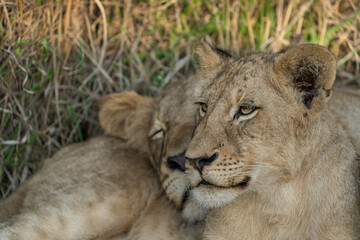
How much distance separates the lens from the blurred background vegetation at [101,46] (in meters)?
3.71

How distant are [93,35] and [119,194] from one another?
1.57m

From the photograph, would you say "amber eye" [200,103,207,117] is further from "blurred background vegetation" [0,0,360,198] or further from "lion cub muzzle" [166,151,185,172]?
"blurred background vegetation" [0,0,360,198]

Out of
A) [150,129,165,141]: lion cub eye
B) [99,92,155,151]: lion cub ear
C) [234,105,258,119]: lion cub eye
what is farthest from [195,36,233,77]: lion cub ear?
[99,92,155,151]: lion cub ear

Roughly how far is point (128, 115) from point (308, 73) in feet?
5.66

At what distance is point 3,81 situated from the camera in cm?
365

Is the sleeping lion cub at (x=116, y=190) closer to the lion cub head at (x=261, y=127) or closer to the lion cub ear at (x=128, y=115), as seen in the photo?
the lion cub ear at (x=128, y=115)

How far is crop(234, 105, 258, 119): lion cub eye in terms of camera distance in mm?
2201

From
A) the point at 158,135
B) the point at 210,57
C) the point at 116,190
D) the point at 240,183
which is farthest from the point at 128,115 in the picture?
the point at 240,183

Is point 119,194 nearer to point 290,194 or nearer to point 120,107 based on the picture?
point 120,107

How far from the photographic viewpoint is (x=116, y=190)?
3156mm

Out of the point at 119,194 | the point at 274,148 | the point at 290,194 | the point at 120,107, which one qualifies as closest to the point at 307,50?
the point at 274,148

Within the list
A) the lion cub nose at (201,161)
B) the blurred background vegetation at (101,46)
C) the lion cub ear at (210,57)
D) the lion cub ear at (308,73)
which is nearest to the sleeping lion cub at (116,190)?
the lion cub ear at (210,57)

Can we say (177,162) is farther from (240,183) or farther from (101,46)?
(101,46)

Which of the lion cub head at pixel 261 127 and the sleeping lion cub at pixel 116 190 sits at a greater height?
the lion cub head at pixel 261 127
